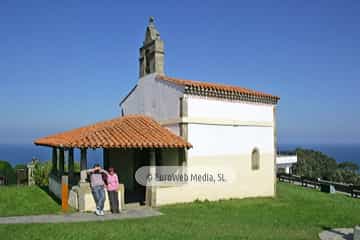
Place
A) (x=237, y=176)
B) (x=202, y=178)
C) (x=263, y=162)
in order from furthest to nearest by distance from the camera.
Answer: (x=263, y=162)
(x=237, y=176)
(x=202, y=178)

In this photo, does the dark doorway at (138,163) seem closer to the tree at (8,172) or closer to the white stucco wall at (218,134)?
the white stucco wall at (218,134)

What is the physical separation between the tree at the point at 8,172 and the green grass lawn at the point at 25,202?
4.39m

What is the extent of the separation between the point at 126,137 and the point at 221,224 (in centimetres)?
507

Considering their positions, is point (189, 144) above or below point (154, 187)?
above

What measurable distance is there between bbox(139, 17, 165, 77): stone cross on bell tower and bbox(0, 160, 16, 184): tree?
10.3 metres

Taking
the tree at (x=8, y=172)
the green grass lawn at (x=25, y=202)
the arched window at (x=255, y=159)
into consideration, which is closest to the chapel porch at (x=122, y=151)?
the green grass lawn at (x=25, y=202)

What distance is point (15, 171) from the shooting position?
21.6 m

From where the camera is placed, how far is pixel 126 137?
1345cm

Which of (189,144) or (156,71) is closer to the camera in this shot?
(189,144)

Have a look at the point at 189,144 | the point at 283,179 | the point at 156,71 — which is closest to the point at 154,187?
the point at 189,144

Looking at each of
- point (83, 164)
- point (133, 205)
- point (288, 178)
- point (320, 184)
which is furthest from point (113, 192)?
point (288, 178)

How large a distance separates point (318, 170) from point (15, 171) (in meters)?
38.2

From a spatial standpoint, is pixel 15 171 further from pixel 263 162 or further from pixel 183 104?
pixel 263 162

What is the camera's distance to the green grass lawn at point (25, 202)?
12.1 m
